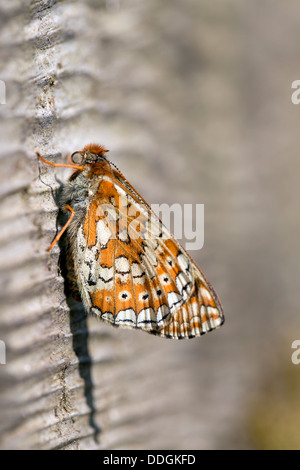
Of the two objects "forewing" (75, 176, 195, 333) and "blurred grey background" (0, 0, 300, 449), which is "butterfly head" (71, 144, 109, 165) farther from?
"forewing" (75, 176, 195, 333)

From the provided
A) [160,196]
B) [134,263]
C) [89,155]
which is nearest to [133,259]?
[134,263]

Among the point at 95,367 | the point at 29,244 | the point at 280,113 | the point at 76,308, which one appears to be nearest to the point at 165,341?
the point at 95,367

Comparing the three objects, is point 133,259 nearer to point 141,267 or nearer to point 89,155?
point 141,267

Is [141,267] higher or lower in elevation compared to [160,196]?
lower

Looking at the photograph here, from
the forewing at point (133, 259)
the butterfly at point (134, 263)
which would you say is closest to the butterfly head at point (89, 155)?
the butterfly at point (134, 263)

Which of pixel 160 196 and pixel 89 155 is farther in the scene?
pixel 160 196

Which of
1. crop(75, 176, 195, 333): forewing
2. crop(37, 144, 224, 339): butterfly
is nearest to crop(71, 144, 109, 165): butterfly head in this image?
crop(37, 144, 224, 339): butterfly
